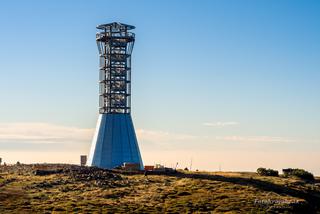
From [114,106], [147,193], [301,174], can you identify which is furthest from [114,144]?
[301,174]

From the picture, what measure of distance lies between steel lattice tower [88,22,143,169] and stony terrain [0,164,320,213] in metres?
9.29

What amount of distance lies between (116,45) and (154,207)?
40733 millimetres

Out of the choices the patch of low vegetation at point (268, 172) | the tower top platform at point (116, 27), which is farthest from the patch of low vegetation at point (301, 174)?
the tower top platform at point (116, 27)

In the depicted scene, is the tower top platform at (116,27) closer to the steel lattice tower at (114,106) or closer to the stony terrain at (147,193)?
the steel lattice tower at (114,106)

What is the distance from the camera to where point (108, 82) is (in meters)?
102

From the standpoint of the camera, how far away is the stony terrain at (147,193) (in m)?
66.9

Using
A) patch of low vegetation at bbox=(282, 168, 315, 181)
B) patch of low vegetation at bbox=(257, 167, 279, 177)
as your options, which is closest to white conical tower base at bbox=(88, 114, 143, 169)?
patch of low vegetation at bbox=(257, 167, 279, 177)

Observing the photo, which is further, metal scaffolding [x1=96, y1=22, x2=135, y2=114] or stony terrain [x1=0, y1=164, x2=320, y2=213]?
metal scaffolding [x1=96, y1=22, x2=135, y2=114]

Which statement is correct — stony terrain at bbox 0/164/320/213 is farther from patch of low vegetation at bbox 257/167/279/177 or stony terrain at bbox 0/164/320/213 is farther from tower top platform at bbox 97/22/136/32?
tower top platform at bbox 97/22/136/32

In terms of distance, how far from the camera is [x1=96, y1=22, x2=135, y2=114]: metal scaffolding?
332 feet

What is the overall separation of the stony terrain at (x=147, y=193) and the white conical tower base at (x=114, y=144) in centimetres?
888

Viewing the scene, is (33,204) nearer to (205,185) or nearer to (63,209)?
(63,209)

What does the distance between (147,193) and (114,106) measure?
1171 inches

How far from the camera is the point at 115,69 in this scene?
101625 mm
